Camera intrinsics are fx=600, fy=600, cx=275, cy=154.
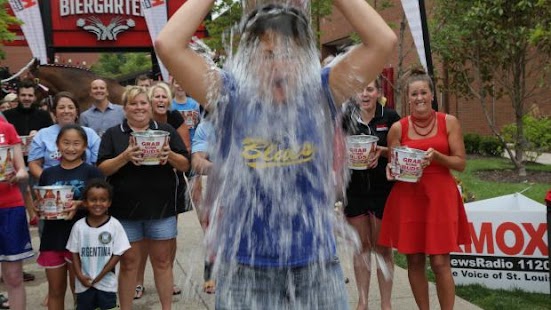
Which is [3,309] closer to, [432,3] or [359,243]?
[359,243]

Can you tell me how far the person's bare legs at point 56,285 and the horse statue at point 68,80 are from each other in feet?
16.0

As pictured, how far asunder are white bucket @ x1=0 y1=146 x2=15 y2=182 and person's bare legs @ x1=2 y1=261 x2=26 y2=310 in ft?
2.47

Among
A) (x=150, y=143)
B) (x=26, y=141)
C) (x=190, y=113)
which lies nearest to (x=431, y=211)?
(x=150, y=143)

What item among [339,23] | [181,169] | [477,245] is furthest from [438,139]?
[339,23]

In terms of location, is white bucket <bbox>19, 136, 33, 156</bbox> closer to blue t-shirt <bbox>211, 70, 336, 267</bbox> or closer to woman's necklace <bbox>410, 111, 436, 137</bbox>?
woman's necklace <bbox>410, 111, 436, 137</bbox>

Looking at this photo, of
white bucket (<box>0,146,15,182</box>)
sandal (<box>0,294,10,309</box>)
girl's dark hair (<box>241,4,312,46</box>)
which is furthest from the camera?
sandal (<box>0,294,10,309</box>)

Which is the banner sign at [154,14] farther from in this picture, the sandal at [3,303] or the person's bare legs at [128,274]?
the person's bare legs at [128,274]

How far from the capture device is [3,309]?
515 centimetres

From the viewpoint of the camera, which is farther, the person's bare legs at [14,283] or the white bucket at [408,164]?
the person's bare legs at [14,283]

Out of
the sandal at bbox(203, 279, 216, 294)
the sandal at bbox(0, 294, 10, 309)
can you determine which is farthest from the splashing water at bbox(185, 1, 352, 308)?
the sandal at bbox(0, 294, 10, 309)

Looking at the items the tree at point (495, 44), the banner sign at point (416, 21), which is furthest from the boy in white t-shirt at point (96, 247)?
the tree at point (495, 44)

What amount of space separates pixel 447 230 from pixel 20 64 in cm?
4973

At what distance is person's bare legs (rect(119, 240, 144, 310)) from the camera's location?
14.9 ft

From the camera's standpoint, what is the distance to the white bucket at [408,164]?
4084mm
